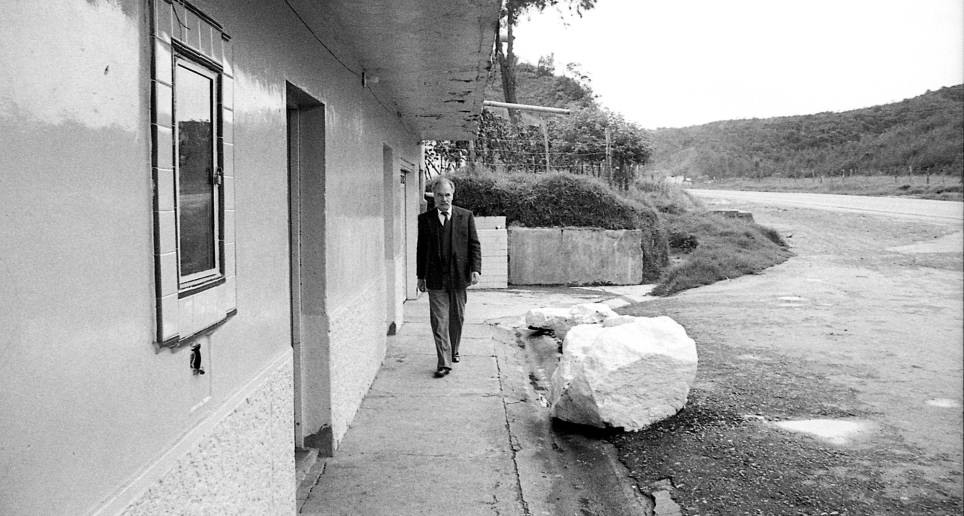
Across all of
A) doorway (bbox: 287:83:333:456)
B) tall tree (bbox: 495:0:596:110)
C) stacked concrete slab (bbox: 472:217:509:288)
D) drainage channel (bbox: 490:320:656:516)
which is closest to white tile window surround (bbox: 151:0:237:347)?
doorway (bbox: 287:83:333:456)

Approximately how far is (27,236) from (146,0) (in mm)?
903

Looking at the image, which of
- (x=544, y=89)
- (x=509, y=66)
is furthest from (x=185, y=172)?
(x=544, y=89)

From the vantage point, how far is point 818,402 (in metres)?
6.00

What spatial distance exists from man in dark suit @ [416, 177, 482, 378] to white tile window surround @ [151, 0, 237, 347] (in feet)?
13.9

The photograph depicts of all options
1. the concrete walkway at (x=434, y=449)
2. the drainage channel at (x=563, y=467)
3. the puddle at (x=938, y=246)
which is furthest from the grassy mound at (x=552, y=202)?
the drainage channel at (x=563, y=467)

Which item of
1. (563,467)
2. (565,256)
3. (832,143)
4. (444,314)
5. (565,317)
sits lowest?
(563,467)

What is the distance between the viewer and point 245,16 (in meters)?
3.21

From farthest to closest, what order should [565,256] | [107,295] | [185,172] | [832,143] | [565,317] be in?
1. [832,143]
2. [565,256]
3. [565,317]
4. [185,172]
5. [107,295]

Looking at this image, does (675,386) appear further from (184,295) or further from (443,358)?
(184,295)

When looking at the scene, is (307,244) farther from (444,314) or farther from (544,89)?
(544,89)

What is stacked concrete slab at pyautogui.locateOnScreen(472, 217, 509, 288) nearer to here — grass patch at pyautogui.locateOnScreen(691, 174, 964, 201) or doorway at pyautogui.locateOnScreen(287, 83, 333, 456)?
doorway at pyautogui.locateOnScreen(287, 83, 333, 456)

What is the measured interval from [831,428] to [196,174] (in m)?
4.61

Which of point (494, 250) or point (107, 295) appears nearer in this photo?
point (107, 295)

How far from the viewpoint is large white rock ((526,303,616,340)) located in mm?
8977
